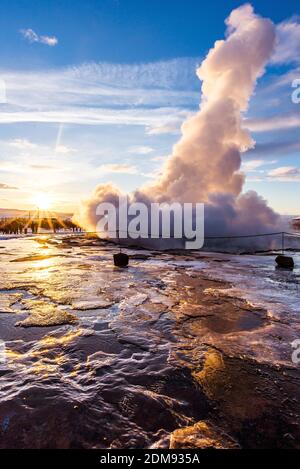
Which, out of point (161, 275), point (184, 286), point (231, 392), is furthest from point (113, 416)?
point (161, 275)

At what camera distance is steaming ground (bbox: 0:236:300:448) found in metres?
2.30

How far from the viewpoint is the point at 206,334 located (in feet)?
14.1

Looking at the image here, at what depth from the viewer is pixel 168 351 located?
12.2 feet

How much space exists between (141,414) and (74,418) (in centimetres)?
59

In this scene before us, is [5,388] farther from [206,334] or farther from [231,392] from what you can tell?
[206,334]

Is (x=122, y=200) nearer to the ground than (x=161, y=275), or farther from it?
farther from it

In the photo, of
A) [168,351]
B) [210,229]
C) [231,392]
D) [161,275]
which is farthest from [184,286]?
[210,229]

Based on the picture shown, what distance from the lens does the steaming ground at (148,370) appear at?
230 centimetres

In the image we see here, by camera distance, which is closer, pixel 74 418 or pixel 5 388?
pixel 74 418

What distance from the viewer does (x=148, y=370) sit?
3.27m
